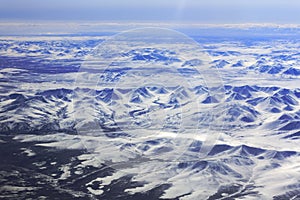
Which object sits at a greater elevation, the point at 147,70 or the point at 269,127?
the point at 147,70

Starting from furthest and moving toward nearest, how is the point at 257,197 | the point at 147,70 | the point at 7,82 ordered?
the point at 7,82 < the point at 147,70 < the point at 257,197

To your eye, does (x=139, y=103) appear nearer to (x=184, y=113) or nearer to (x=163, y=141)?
(x=184, y=113)

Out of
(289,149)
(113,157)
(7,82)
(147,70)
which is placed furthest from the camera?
(7,82)

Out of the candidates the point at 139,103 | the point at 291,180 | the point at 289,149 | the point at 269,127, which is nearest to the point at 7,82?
the point at 139,103

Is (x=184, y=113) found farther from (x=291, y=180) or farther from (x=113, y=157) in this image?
(x=291, y=180)

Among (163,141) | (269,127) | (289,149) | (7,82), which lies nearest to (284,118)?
(269,127)

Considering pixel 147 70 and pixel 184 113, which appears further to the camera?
pixel 184 113
